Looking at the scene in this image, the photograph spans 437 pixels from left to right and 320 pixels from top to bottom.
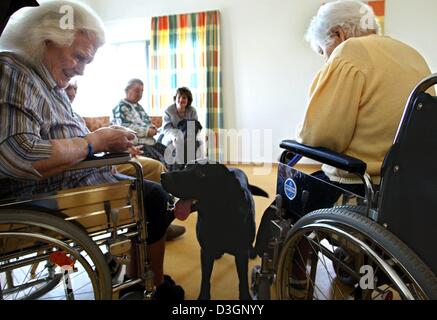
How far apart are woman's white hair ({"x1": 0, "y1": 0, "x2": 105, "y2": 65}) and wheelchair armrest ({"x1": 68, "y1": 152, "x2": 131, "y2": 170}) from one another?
0.32 metres

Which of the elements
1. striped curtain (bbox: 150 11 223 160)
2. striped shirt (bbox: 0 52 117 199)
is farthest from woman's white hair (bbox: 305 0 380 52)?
striped curtain (bbox: 150 11 223 160)

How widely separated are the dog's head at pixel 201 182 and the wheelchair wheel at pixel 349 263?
289mm

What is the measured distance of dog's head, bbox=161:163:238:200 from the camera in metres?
0.98

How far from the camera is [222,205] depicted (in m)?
0.98

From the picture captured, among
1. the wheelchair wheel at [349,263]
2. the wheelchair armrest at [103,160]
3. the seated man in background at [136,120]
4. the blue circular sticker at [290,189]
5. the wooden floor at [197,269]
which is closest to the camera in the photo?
the wheelchair wheel at [349,263]

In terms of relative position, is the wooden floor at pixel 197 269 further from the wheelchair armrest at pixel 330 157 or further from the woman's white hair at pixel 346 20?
the woman's white hair at pixel 346 20

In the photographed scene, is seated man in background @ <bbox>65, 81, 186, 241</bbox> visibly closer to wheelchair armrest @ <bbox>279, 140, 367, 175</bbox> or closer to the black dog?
the black dog

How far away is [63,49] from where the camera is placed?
2.76ft

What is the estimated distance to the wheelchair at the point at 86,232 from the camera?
26.5 inches

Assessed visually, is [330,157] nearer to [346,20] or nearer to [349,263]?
[349,263]

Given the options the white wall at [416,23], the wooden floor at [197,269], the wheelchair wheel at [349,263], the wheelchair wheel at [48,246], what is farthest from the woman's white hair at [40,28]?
the white wall at [416,23]

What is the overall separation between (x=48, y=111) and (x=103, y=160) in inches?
7.8

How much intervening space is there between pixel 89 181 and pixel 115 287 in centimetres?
32
